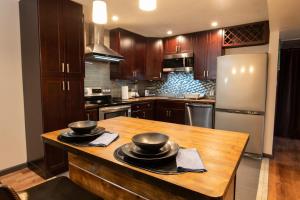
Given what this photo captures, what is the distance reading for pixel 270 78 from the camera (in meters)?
3.02

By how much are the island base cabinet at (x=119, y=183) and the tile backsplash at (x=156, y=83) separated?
7.86 ft

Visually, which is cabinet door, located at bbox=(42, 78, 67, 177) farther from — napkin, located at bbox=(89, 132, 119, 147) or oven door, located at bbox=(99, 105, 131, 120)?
napkin, located at bbox=(89, 132, 119, 147)

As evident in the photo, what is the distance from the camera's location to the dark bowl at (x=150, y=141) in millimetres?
943

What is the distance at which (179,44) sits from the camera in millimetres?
4363

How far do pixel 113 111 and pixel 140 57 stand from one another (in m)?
1.75

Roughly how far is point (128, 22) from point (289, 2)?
2463 mm

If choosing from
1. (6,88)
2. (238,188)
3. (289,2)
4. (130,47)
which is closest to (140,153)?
(238,188)

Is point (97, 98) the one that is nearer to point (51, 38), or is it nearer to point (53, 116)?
point (53, 116)

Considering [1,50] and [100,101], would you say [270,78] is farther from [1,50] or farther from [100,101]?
[1,50]

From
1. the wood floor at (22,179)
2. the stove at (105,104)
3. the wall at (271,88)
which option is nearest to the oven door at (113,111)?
the stove at (105,104)

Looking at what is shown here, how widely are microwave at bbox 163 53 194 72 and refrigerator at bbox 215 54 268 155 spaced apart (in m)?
0.93

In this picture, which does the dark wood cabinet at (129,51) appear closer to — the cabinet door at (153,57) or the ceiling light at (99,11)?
the cabinet door at (153,57)

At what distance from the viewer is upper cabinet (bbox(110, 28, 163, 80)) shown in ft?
12.9

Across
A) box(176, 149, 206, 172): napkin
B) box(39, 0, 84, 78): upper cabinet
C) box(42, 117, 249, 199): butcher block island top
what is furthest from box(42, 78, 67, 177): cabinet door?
box(176, 149, 206, 172): napkin
